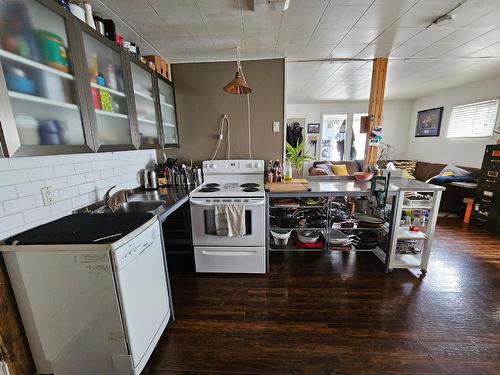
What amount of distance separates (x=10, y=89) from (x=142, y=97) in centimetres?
113

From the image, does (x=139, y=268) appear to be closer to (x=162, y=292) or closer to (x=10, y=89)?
(x=162, y=292)

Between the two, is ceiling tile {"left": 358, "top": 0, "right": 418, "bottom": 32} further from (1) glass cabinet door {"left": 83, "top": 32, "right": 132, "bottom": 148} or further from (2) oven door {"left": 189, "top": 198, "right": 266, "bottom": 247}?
(1) glass cabinet door {"left": 83, "top": 32, "right": 132, "bottom": 148}

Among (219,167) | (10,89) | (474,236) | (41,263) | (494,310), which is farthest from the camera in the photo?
(474,236)

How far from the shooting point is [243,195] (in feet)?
6.50

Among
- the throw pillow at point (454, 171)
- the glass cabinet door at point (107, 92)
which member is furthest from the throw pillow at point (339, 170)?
the glass cabinet door at point (107, 92)

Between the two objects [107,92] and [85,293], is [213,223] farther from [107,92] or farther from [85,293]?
[107,92]

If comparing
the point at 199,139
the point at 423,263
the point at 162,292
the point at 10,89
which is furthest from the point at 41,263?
the point at 423,263

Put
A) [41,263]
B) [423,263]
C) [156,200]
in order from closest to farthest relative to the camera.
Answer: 1. [41,263]
2. [156,200]
3. [423,263]

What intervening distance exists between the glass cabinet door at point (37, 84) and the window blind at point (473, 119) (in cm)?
609

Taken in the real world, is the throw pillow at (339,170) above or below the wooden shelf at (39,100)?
below

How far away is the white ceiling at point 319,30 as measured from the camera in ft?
5.15

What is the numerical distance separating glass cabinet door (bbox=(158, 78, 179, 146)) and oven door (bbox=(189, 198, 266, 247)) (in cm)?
88

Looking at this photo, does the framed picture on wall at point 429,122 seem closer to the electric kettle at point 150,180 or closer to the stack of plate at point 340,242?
the stack of plate at point 340,242

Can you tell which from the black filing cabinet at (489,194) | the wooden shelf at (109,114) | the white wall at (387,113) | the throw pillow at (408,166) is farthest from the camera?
the white wall at (387,113)
